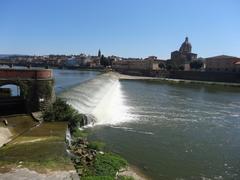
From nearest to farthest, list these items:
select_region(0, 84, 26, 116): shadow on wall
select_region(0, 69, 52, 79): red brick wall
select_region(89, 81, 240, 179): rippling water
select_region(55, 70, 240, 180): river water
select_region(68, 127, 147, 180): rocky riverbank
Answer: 1. select_region(68, 127, 147, 180): rocky riverbank
2. select_region(89, 81, 240, 179): rippling water
3. select_region(55, 70, 240, 180): river water
4. select_region(0, 69, 52, 79): red brick wall
5. select_region(0, 84, 26, 116): shadow on wall

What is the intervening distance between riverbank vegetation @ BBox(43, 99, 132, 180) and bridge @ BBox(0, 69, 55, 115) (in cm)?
158

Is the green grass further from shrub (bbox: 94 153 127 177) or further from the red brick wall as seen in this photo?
the red brick wall

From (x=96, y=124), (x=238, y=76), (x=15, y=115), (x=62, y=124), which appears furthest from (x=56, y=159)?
(x=238, y=76)

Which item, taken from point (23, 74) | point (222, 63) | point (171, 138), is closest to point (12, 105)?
point (23, 74)

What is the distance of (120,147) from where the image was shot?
23484 millimetres

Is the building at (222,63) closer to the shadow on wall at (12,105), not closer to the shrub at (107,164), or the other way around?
the shadow on wall at (12,105)

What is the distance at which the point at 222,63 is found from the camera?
171500 millimetres

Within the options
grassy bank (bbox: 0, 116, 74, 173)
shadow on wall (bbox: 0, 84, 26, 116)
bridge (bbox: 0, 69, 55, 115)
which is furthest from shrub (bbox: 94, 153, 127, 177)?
shadow on wall (bbox: 0, 84, 26, 116)

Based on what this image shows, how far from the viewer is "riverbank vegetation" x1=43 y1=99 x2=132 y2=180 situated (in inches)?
647

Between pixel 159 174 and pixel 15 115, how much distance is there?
41.6ft

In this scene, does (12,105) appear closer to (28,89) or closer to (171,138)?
(28,89)

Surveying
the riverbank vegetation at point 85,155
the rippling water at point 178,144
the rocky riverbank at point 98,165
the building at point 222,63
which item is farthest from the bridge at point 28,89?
the building at point 222,63

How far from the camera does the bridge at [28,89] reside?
87.8ft

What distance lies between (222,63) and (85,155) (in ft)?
534
